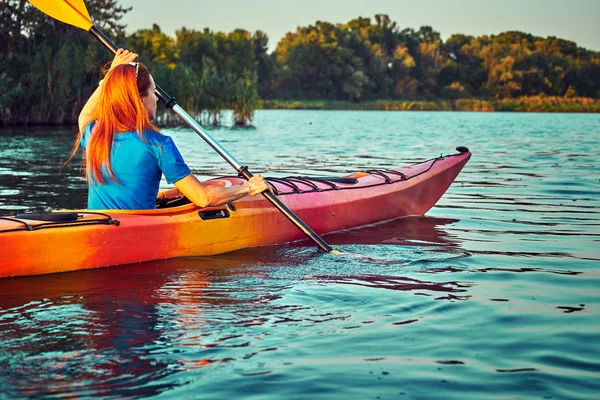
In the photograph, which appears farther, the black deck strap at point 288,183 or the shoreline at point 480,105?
the shoreline at point 480,105

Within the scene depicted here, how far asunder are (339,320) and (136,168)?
1.57 m

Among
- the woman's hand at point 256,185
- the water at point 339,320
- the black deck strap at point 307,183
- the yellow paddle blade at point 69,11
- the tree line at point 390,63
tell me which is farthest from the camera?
the tree line at point 390,63

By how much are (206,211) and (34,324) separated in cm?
188

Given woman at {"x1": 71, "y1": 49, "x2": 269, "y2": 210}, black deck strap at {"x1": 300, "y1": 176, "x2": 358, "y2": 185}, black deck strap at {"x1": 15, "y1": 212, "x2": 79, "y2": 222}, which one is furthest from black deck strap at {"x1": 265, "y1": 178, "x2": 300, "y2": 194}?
black deck strap at {"x1": 15, "y1": 212, "x2": 79, "y2": 222}

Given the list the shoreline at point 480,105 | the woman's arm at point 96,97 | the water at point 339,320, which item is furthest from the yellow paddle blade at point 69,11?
the shoreline at point 480,105

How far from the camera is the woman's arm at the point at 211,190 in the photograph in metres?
4.46

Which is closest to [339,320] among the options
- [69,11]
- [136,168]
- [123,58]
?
[136,168]

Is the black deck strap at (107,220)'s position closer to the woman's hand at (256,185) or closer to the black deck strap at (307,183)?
the woman's hand at (256,185)

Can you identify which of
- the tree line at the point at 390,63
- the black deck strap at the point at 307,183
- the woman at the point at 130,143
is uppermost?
the tree line at the point at 390,63

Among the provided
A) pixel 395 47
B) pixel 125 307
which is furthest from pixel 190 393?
pixel 395 47

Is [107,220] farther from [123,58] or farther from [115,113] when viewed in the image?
[123,58]

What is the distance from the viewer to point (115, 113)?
4.32 meters

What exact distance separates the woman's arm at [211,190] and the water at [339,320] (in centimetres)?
47

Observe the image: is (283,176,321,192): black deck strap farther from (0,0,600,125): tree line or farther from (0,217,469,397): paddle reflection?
(0,0,600,125): tree line
